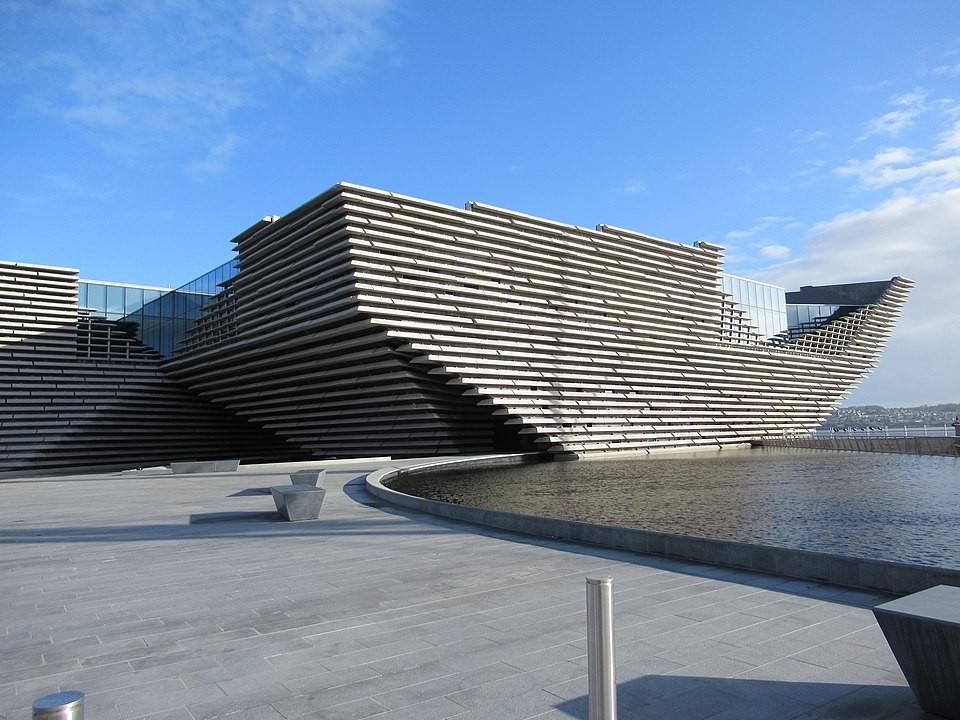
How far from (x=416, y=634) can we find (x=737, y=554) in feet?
10.4

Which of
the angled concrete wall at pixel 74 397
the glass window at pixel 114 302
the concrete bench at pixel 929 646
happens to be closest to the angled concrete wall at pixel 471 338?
the angled concrete wall at pixel 74 397

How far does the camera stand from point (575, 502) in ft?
44.2

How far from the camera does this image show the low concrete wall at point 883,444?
3167 centimetres

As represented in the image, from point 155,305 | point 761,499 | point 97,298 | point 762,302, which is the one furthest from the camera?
point 762,302

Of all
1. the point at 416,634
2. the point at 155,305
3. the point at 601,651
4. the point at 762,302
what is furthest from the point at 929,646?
the point at 762,302

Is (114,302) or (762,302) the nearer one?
(114,302)

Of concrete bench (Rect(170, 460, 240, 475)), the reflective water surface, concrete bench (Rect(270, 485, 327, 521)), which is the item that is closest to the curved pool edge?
concrete bench (Rect(270, 485, 327, 521))

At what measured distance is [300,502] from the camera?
9992 mm

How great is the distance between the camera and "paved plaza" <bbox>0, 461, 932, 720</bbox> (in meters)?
3.31

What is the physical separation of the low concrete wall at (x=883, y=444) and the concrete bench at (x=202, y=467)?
28.3 m

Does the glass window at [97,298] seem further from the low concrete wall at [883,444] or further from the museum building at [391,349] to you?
the low concrete wall at [883,444]

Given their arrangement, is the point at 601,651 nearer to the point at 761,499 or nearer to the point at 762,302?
the point at 761,499

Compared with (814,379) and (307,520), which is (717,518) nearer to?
(307,520)

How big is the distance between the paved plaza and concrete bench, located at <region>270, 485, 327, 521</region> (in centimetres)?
178
